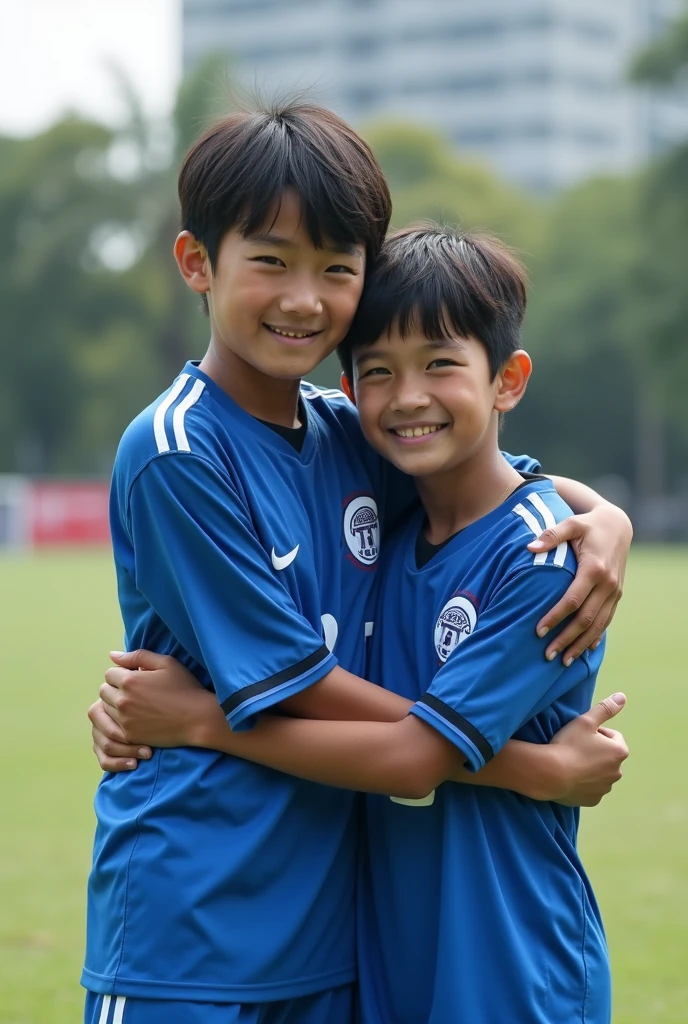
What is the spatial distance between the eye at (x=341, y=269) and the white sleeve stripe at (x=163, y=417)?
311mm

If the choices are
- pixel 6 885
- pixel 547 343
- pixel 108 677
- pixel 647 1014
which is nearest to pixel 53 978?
pixel 6 885

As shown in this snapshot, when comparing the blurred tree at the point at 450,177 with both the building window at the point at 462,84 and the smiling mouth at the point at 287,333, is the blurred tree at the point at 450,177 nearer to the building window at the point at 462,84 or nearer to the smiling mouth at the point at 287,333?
the building window at the point at 462,84

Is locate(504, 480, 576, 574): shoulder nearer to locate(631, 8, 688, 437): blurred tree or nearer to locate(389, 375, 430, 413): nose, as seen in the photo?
locate(389, 375, 430, 413): nose

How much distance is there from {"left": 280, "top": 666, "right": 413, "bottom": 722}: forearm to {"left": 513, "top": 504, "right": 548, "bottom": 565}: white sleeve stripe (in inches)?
12.8

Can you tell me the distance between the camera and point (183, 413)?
7.27 ft

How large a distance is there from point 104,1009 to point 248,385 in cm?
104

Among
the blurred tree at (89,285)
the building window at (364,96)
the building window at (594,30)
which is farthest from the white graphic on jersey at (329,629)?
the building window at (364,96)

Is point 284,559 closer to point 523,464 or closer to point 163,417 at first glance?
point 163,417

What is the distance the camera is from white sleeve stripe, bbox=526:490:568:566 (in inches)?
87.7

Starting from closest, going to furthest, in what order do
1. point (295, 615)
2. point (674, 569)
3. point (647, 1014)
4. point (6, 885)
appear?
point (295, 615) → point (647, 1014) → point (6, 885) → point (674, 569)

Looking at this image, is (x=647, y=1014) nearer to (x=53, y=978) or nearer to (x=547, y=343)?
(x=53, y=978)

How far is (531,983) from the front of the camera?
7.22ft

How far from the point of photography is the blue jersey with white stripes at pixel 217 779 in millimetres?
2135

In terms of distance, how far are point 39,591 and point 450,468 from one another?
1547cm
